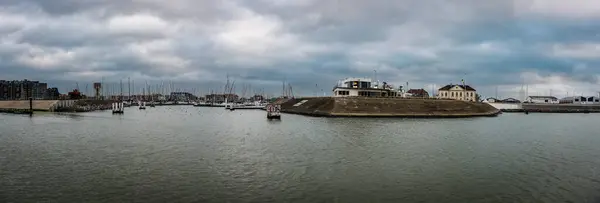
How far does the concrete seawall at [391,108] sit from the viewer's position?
115938 mm

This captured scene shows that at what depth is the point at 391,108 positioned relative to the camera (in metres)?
121

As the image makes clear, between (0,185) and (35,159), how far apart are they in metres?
10.6

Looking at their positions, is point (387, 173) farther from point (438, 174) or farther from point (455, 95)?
point (455, 95)

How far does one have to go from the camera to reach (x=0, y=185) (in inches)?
969

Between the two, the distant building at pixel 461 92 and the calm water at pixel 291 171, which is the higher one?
the distant building at pixel 461 92

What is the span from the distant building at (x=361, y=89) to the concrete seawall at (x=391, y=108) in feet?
32.8

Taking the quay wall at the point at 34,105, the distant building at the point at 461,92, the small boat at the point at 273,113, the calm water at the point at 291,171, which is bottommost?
the calm water at the point at 291,171

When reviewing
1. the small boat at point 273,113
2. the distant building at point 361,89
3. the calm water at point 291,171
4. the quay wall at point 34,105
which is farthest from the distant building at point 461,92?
the quay wall at point 34,105

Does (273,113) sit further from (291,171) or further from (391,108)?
(291,171)

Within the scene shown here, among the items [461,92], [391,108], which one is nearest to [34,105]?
[391,108]

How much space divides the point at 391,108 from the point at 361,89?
24.6 m

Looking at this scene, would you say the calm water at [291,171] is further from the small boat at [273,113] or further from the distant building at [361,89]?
the distant building at [361,89]

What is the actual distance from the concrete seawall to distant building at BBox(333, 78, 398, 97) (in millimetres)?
10010


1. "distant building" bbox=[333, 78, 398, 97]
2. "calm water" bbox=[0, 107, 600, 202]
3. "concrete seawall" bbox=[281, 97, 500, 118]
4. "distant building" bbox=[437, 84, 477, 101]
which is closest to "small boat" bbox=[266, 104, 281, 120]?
"concrete seawall" bbox=[281, 97, 500, 118]
